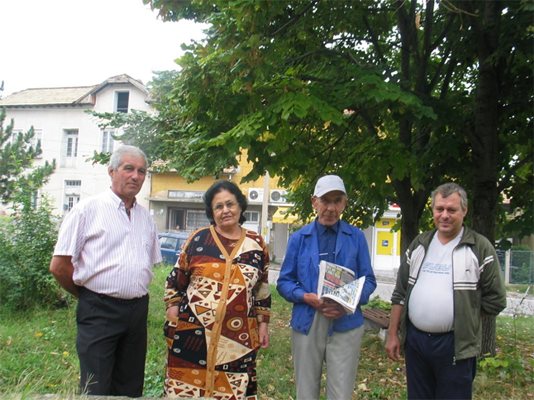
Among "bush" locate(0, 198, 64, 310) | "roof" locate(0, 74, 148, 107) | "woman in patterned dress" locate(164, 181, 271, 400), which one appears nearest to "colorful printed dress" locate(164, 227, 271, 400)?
"woman in patterned dress" locate(164, 181, 271, 400)

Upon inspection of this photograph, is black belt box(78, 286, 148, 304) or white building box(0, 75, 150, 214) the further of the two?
white building box(0, 75, 150, 214)

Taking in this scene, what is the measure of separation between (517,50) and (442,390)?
3685mm

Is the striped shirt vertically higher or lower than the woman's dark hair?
lower

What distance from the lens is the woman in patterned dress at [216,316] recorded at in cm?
278

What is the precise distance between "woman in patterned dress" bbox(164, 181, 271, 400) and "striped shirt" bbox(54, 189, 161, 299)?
9.8 inches

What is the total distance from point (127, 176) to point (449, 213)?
2007 mm

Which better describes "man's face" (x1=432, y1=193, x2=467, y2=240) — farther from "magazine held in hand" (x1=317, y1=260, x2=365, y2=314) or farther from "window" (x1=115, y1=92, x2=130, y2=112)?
"window" (x1=115, y1=92, x2=130, y2=112)

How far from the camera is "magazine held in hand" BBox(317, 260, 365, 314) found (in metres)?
2.76

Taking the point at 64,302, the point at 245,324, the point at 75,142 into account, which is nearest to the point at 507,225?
the point at 245,324

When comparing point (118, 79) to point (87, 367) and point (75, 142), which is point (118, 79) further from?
point (87, 367)

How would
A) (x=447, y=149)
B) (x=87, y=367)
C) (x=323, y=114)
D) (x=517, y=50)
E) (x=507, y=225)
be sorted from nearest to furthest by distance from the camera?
(x=87, y=367)
(x=323, y=114)
(x=517, y=50)
(x=447, y=149)
(x=507, y=225)

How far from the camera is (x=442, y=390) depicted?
2.86 metres

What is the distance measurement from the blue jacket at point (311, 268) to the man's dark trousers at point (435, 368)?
0.39 meters

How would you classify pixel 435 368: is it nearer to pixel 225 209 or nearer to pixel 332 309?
pixel 332 309
